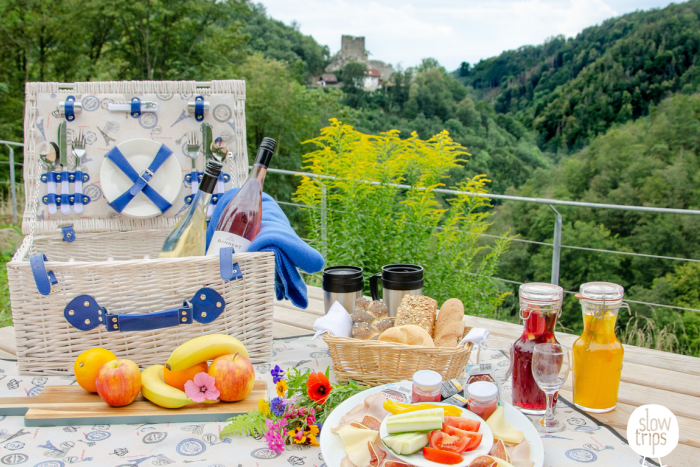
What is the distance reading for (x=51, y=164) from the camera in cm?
154

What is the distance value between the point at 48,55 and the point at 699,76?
1639cm

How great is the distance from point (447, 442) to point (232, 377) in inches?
15.9

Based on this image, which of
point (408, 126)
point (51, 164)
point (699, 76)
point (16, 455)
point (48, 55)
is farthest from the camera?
point (408, 126)

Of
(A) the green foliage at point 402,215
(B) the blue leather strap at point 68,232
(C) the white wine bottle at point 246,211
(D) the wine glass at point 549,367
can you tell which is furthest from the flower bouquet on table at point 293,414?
(A) the green foliage at point 402,215

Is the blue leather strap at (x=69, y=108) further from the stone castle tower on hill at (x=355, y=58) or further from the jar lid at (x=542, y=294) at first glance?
the stone castle tower on hill at (x=355, y=58)

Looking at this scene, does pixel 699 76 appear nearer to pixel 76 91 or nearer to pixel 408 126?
pixel 408 126

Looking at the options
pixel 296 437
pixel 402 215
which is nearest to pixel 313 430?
pixel 296 437

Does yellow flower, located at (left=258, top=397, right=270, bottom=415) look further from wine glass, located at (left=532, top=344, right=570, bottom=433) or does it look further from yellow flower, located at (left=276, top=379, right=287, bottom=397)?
wine glass, located at (left=532, top=344, right=570, bottom=433)

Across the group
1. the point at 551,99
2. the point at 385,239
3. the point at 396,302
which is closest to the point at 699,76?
the point at 551,99

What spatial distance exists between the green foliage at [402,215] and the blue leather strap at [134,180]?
90 centimetres

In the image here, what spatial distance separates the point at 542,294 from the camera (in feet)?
2.67

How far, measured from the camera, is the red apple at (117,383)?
85 centimetres

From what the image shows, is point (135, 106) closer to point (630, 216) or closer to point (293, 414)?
point (293, 414)

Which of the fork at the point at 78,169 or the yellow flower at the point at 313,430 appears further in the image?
the fork at the point at 78,169
